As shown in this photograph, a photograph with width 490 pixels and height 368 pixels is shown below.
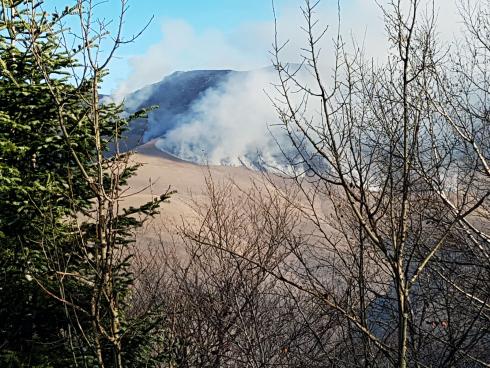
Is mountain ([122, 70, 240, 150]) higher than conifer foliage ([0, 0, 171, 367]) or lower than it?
higher

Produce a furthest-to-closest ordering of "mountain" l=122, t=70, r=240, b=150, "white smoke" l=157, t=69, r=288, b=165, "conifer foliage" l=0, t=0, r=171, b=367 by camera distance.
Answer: "mountain" l=122, t=70, r=240, b=150 < "white smoke" l=157, t=69, r=288, b=165 < "conifer foliage" l=0, t=0, r=171, b=367

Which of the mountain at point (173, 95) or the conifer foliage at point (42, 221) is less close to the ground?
the mountain at point (173, 95)

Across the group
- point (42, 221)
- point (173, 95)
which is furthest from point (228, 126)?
point (42, 221)

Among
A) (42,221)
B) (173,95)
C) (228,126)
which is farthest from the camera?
(173,95)

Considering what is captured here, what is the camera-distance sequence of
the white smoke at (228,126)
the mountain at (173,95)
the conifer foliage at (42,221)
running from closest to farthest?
1. the conifer foliage at (42,221)
2. the white smoke at (228,126)
3. the mountain at (173,95)

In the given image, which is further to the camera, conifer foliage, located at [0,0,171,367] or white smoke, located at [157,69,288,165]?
white smoke, located at [157,69,288,165]

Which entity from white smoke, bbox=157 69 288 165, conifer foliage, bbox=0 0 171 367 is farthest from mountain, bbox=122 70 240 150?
conifer foliage, bbox=0 0 171 367

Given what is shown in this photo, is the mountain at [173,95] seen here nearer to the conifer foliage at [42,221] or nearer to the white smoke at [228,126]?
the white smoke at [228,126]

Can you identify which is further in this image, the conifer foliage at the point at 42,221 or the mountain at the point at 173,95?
the mountain at the point at 173,95

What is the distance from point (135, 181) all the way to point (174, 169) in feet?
12.5

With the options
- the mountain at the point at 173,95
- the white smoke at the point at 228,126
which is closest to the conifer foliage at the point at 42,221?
the white smoke at the point at 228,126

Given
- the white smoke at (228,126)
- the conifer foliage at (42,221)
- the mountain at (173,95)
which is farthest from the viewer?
the mountain at (173,95)

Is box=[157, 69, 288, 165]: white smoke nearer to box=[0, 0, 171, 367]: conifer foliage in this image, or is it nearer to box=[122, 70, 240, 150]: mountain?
box=[122, 70, 240, 150]: mountain

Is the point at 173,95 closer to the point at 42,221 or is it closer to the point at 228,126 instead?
the point at 228,126
